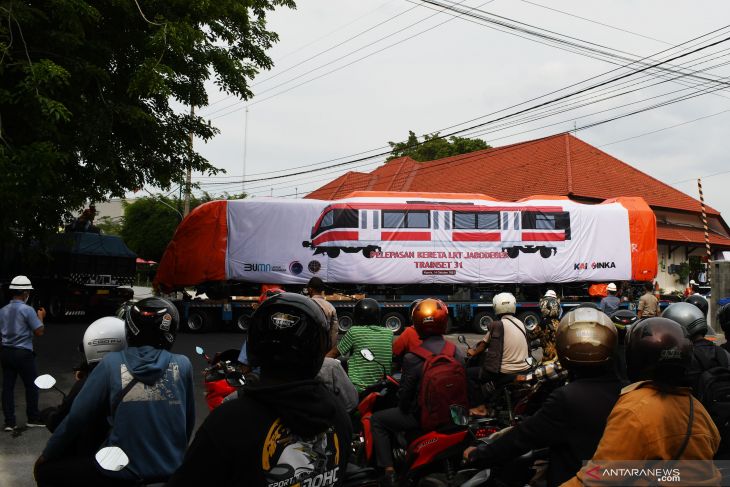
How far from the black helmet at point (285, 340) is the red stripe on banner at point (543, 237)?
19846 mm

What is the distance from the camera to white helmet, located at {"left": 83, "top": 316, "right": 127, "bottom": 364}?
3.38 meters

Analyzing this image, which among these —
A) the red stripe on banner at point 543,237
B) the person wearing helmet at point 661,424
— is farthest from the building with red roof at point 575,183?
the person wearing helmet at point 661,424

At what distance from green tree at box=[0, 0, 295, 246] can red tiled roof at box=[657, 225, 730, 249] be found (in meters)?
24.9

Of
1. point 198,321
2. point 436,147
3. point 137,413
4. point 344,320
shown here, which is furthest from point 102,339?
point 436,147

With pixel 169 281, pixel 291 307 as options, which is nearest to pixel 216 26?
pixel 169 281

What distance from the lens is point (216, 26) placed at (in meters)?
14.6

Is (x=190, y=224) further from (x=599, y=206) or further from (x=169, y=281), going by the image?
(x=599, y=206)

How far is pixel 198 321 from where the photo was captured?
19203 millimetres

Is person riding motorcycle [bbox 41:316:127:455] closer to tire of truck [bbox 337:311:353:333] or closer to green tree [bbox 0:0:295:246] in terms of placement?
green tree [bbox 0:0:295:246]

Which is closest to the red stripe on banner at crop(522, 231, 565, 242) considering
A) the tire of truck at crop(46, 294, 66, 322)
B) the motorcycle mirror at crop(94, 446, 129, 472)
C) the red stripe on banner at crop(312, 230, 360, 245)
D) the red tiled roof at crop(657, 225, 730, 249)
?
the red stripe on banner at crop(312, 230, 360, 245)

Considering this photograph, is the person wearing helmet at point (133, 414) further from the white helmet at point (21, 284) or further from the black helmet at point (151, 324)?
the white helmet at point (21, 284)

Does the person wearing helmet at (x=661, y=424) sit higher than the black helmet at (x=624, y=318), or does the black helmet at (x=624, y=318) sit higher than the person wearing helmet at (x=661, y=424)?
the black helmet at (x=624, y=318)

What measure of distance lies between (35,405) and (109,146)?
5929 millimetres

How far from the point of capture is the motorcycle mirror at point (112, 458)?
2.57 metres
